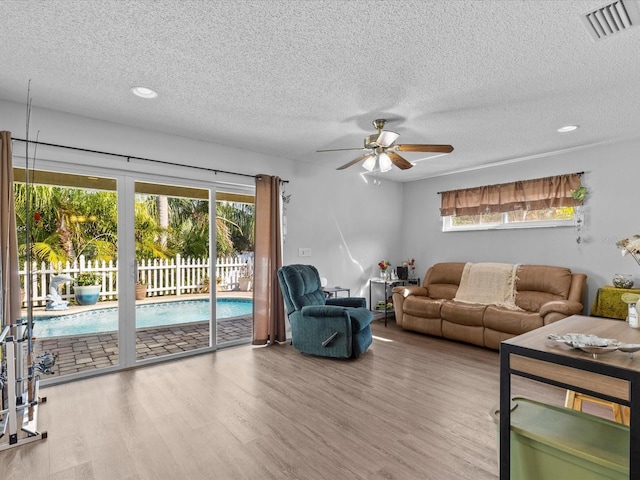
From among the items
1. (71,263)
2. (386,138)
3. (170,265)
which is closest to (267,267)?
(170,265)

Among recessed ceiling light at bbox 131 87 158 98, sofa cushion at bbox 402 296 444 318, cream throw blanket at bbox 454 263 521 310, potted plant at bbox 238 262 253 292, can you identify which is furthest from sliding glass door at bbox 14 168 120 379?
cream throw blanket at bbox 454 263 521 310

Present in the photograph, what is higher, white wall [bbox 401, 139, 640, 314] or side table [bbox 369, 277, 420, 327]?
white wall [bbox 401, 139, 640, 314]

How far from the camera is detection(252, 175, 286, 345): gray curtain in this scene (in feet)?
14.3

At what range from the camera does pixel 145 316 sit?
397 centimetres

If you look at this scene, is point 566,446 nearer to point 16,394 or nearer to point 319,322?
point 319,322

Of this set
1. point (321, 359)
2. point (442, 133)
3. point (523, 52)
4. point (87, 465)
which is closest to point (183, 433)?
point (87, 465)

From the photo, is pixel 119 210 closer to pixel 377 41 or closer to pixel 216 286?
pixel 216 286

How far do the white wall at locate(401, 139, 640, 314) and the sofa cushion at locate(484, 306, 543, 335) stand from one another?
37.3 inches

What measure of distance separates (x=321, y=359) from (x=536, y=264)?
→ 322 cm

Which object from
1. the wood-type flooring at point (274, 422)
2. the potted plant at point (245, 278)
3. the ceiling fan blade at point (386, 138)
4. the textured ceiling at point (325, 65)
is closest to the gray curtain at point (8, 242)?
the textured ceiling at point (325, 65)

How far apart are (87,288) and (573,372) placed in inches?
152

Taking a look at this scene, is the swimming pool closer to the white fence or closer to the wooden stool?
the white fence

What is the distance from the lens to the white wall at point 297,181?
10.3ft

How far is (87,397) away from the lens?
2.87 metres
